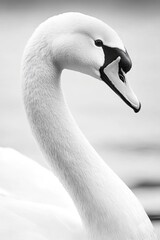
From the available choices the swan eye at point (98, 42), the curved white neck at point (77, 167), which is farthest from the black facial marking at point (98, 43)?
the curved white neck at point (77, 167)

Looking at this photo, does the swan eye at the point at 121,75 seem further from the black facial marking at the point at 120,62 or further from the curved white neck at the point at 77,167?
the curved white neck at the point at 77,167

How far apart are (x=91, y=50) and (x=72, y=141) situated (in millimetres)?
263

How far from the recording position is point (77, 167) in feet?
7.70

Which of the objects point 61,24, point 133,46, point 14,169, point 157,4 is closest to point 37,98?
point 61,24

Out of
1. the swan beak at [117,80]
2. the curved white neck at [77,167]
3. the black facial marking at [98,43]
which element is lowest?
the curved white neck at [77,167]

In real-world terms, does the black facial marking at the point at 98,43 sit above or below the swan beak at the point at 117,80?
above

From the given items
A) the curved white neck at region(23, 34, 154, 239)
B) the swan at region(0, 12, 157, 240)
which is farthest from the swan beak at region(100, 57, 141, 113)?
the curved white neck at region(23, 34, 154, 239)

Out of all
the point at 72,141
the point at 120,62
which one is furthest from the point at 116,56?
the point at 72,141

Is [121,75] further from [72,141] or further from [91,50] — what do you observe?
[72,141]

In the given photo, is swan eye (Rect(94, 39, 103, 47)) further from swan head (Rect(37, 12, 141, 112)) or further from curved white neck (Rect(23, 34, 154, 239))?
curved white neck (Rect(23, 34, 154, 239))

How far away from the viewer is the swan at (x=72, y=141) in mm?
2217

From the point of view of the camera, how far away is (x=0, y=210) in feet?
7.78

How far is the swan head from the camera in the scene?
221 cm

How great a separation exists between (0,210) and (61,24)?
1.75ft
